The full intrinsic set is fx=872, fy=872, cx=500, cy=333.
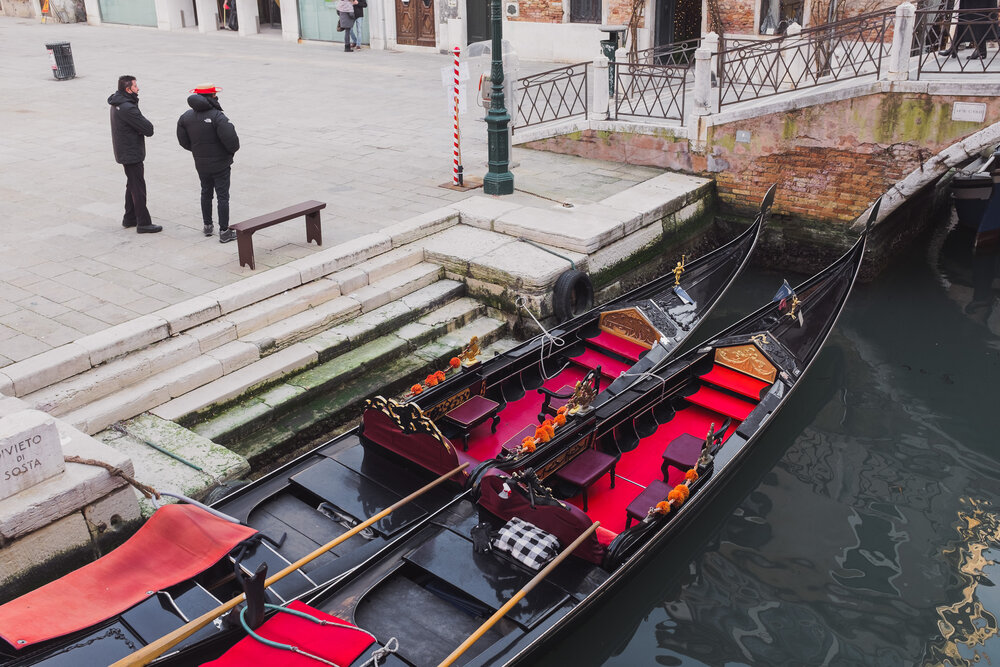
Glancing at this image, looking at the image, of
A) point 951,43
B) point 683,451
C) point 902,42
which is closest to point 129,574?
point 683,451

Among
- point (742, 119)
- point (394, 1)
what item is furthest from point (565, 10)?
point (742, 119)

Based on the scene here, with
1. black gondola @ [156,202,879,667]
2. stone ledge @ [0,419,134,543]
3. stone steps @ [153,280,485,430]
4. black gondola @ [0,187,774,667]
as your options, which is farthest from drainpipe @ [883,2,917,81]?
stone ledge @ [0,419,134,543]

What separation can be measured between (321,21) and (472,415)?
1371 centimetres

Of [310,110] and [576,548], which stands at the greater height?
[310,110]

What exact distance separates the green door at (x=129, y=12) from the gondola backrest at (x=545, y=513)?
1816cm

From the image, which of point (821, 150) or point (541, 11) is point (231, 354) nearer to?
point (821, 150)

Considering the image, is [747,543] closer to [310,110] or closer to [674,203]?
[674,203]

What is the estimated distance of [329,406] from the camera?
5.09 metres

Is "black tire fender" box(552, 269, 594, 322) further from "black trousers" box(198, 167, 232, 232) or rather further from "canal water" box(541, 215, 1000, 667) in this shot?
"black trousers" box(198, 167, 232, 232)

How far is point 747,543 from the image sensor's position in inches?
182

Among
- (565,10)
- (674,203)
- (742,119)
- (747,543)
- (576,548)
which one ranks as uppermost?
(565,10)

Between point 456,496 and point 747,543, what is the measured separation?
164cm

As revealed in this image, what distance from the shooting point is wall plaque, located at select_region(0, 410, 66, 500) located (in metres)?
3.45

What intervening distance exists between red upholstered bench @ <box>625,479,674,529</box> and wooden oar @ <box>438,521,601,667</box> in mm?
392
